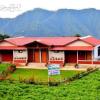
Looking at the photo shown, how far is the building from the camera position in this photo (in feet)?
165

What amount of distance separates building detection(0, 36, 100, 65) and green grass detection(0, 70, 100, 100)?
13.4 m

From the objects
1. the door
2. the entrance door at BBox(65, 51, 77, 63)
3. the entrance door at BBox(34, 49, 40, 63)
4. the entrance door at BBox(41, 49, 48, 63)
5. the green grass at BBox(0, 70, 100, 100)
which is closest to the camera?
the green grass at BBox(0, 70, 100, 100)

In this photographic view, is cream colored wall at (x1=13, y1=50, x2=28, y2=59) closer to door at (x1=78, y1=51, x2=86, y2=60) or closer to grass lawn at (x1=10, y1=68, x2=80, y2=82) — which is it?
grass lawn at (x1=10, y1=68, x2=80, y2=82)

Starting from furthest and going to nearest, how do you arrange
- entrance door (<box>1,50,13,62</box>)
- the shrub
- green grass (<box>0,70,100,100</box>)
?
entrance door (<box>1,50,13,62</box>)
the shrub
green grass (<box>0,70,100,100</box>)

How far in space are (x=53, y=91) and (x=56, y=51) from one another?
778 inches

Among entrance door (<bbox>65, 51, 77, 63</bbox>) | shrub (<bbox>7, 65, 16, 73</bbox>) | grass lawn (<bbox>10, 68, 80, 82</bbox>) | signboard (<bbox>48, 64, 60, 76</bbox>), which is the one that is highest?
entrance door (<bbox>65, 51, 77, 63</bbox>)

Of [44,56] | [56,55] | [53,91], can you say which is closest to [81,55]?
[56,55]

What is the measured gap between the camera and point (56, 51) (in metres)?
50.9

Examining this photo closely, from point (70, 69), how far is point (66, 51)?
15.0 feet

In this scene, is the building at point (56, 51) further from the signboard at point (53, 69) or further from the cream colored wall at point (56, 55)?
the signboard at point (53, 69)

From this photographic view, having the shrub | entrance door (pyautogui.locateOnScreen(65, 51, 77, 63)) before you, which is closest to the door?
entrance door (pyautogui.locateOnScreen(65, 51, 77, 63))

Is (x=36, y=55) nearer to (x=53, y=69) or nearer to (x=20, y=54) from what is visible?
(x=20, y=54)

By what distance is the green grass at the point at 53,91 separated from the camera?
29156 mm

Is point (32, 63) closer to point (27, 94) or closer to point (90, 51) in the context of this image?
point (90, 51)
